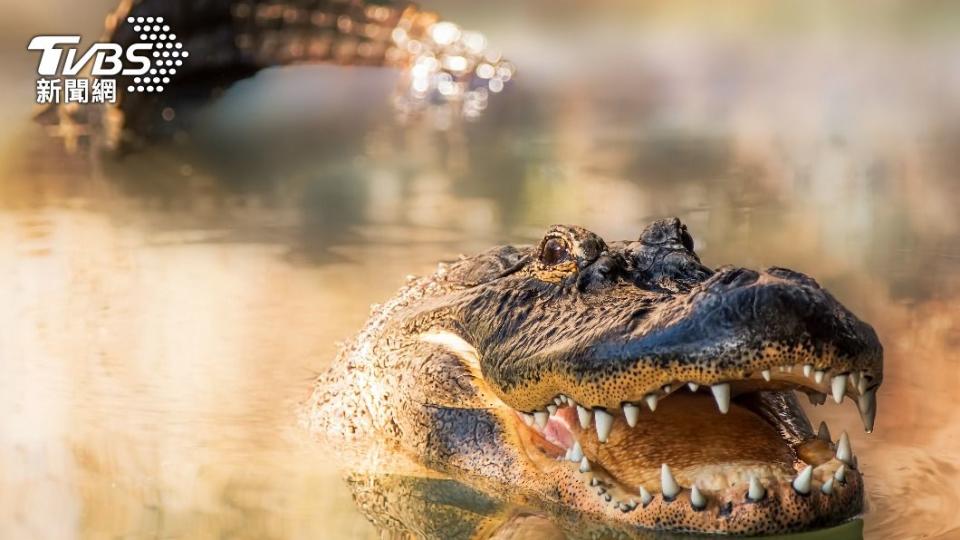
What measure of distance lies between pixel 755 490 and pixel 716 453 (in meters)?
0.18

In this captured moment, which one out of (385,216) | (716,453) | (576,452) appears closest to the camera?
(716,453)

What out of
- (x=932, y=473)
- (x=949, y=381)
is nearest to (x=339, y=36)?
(x=949, y=381)

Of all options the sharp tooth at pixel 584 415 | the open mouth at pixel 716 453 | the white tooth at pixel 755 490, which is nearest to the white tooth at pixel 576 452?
the open mouth at pixel 716 453

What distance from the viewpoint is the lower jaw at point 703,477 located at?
3.20 metres

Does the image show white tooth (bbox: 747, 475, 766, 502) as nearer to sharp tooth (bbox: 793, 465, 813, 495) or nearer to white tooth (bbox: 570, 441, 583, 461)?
sharp tooth (bbox: 793, 465, 813, 495)

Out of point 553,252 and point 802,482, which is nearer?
point 802,482

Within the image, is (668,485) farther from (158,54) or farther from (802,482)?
(158,54)

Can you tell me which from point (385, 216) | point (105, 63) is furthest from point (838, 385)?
point (105, 63)

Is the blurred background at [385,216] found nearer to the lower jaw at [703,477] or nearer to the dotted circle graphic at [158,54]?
the lower jaw at [703,477]

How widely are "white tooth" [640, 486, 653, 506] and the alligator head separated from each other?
1cm

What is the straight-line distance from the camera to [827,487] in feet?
10.5

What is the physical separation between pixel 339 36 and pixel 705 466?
8137 mm

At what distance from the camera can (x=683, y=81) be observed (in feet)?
38.0

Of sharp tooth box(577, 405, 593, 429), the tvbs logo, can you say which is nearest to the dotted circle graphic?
the tvbs logo
